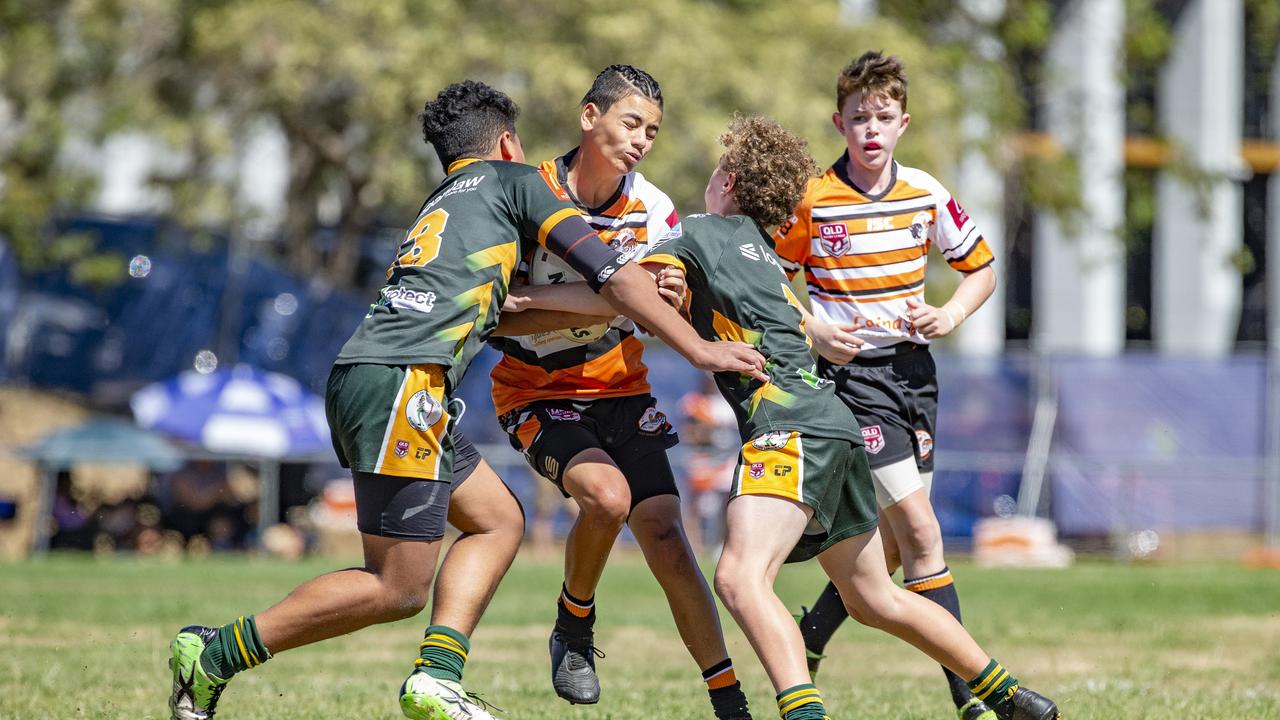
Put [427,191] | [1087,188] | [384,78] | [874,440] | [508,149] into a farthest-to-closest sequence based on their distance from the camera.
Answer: [1087,188], [427,191], [384,78], [874,440], [508,149]

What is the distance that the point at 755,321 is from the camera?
5.03 m

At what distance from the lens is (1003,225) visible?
73.2ft

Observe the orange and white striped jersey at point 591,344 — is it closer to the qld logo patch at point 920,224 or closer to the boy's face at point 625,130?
the boy's face at point 625,130

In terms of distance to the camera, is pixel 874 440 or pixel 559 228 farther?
pixel 874 440

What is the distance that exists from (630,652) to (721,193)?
14.1 ft

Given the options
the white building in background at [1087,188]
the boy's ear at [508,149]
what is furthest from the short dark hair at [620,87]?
the white building in background at [1087,188]

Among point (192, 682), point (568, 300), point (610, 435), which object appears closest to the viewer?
point (192, 682)

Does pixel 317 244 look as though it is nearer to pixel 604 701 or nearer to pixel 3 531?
pixel 3 531

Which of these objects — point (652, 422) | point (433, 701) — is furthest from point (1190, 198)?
point (433, 701)

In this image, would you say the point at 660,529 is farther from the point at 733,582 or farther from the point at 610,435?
the point at 733,582

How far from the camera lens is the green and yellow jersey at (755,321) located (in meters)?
4.95

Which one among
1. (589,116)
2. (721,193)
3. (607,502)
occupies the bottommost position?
(607,502)

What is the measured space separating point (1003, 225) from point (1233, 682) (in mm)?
15520

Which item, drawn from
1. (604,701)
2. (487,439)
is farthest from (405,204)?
(604,701)
